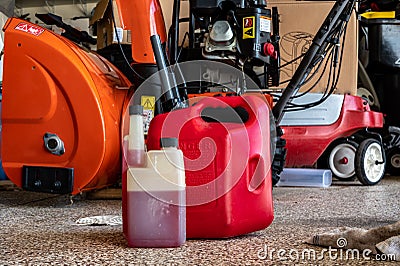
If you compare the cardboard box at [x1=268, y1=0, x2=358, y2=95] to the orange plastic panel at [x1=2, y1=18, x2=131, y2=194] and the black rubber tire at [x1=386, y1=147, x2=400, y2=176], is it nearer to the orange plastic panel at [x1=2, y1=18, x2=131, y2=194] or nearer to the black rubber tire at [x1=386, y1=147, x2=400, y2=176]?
the black rubber tire at [x1=386, y1=147, x2=400, y2=176]

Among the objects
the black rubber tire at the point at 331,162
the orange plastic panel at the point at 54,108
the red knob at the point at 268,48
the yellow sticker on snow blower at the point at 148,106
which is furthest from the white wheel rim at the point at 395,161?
the orange plastic panel at the point at 54,108

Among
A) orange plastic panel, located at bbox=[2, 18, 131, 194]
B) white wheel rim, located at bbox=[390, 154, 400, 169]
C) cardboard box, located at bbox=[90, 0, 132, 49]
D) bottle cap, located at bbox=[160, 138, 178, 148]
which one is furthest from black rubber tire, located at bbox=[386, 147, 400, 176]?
bottle cap, located at bbox=[160, 138, 178, 148]

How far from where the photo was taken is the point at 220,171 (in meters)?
1.20

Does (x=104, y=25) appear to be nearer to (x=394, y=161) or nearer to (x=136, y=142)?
(x=136, y=142)

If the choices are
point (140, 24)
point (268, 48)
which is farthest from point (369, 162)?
point (140, 24)

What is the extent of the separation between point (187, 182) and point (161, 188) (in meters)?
0.13

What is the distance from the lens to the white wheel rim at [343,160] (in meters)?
3.07

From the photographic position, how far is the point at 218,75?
225 centimetres

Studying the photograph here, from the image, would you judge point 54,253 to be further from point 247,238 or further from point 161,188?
point 247,238

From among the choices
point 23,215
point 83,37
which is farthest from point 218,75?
point 23,215

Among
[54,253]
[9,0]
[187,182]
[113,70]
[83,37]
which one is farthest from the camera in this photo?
[9,0]

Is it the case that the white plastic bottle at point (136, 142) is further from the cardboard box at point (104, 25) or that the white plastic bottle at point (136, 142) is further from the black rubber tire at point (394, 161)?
the black rubber tire at point (394, 161)

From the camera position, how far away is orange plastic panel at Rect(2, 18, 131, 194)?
6.22ft

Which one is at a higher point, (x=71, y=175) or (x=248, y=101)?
(x=248, y=101)
